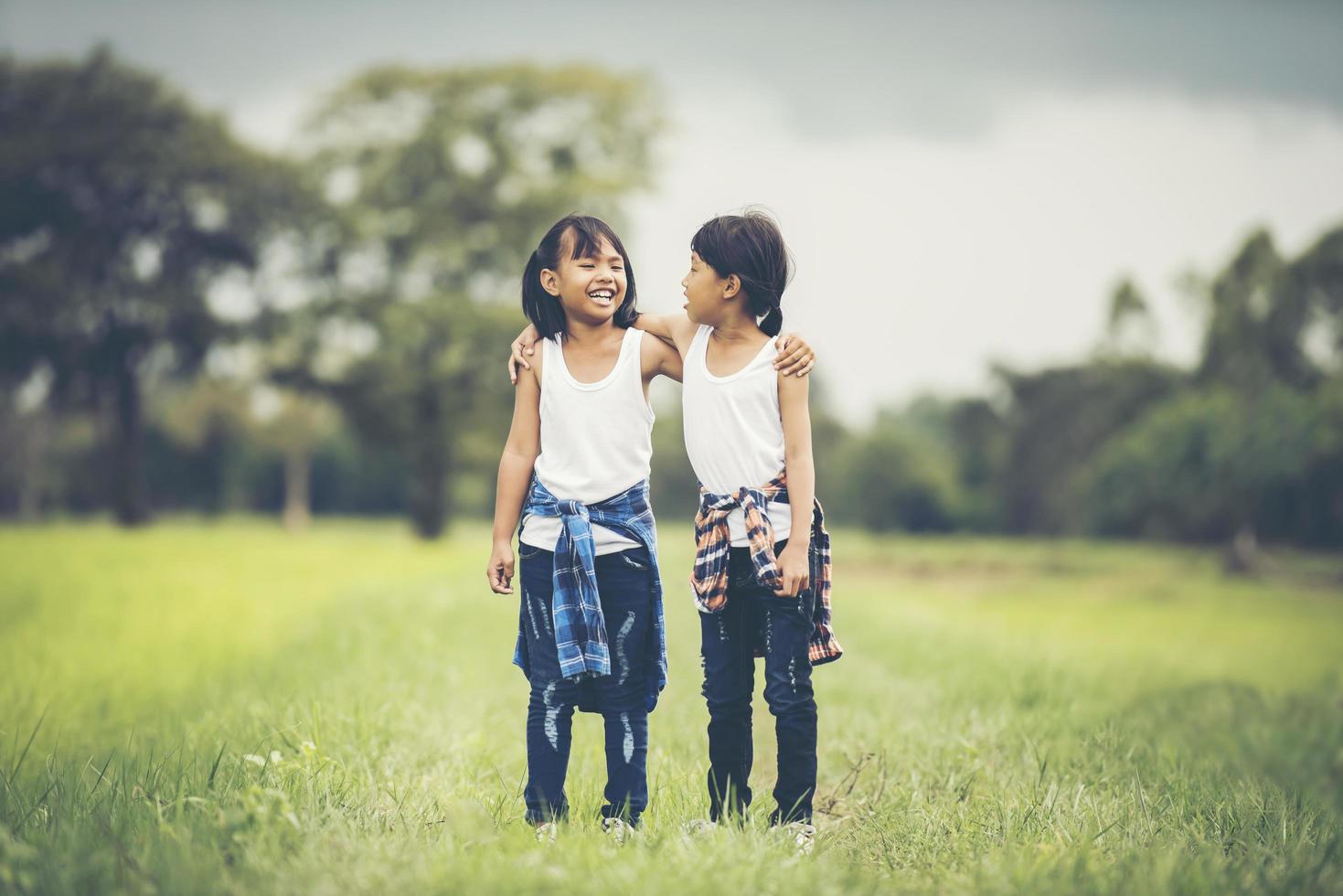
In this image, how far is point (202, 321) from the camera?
23.7 meters

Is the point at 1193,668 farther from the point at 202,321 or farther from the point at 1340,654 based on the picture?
the point at 202,321

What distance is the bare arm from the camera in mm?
3109

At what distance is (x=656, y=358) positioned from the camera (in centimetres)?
338

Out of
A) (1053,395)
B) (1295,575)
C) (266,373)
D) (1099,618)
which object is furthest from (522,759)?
(1053,395)

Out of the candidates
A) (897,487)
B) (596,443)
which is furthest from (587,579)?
(897,487)

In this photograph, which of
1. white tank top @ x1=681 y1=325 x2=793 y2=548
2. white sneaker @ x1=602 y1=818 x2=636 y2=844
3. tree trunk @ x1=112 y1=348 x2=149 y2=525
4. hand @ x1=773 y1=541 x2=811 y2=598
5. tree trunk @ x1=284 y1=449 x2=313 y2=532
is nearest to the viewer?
white sneaker @ x1=602 y1=818 x2=636 y2=844

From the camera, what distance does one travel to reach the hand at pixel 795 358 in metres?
3.15

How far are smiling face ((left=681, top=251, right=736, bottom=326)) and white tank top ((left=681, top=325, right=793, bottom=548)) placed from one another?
17cm

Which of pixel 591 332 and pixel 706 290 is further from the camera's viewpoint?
pixel 591 332

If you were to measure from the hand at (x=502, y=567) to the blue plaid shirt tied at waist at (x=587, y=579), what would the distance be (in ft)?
0.40

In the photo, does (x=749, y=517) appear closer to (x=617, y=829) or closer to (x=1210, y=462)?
(x=617, y=829)

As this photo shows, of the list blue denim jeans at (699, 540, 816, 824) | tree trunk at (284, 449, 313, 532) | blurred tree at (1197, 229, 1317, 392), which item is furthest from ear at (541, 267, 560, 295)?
tree trunk at (284, 449, 313, 532)

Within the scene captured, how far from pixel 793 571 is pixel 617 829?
0.94 meters

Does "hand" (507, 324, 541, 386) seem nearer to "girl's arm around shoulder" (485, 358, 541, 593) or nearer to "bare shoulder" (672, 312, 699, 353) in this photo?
"girl's arm around shoulder" (485, 358, 541, 593)
